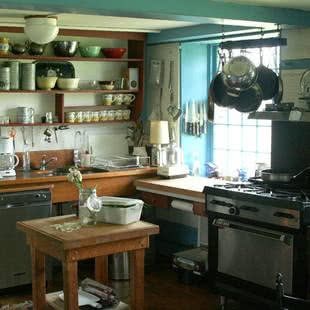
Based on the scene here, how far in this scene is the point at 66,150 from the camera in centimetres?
629

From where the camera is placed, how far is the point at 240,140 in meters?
6.18

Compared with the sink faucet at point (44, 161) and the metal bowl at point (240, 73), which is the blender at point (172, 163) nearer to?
the sink faucet at point (44, 161)

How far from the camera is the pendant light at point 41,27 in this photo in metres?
4.88

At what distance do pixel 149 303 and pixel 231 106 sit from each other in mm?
1714

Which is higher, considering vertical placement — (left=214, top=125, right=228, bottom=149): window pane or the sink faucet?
(left=214, top=125, right=228, bottom=149): window pane

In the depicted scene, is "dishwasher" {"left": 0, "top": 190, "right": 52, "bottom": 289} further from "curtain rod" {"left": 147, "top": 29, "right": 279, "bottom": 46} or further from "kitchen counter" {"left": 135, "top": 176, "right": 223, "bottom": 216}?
"curtain rod" {"left": 147, "top": 29, "right": 279, "bottom": 46}

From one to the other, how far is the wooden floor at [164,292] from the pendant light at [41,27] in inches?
82.7

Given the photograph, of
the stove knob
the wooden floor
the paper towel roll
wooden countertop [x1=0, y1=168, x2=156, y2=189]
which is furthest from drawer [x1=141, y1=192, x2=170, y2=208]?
the stove knob

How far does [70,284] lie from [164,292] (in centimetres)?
165

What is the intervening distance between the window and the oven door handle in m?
1.13

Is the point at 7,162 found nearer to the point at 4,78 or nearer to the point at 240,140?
the point at 4,78

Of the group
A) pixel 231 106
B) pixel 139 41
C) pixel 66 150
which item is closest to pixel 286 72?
pixel 231 106

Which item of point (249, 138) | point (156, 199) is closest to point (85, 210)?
point (156, 199)

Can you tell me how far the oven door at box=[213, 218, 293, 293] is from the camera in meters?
4.36
